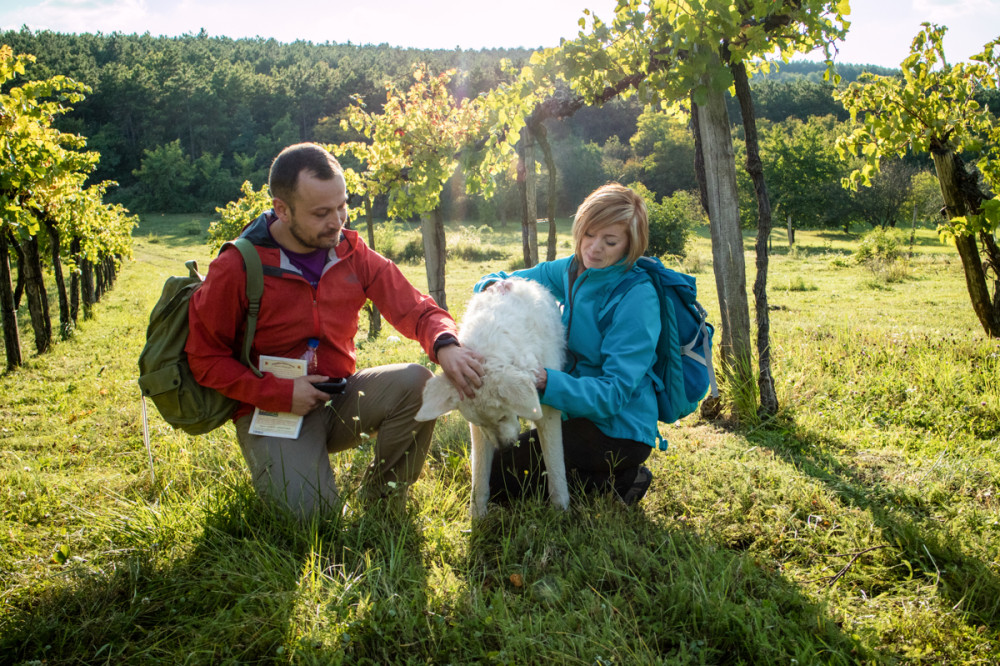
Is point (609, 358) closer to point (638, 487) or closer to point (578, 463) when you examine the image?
point (578, 463)

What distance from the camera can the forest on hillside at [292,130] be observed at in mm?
44406

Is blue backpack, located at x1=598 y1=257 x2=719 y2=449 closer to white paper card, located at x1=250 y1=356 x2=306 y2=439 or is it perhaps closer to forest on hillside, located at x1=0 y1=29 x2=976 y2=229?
white paper card, located at x1=250 y1=356 x2=306 y2=439

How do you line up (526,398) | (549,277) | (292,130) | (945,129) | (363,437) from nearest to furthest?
(526,398), (363,437), (549,277), (945,129), (292,130)

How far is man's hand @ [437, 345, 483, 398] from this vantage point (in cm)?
281

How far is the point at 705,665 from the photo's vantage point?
2082 millimetres

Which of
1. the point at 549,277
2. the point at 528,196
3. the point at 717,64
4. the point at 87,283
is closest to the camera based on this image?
the point at 549,277

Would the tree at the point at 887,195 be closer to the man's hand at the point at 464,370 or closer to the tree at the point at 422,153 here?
the tree at the point at 422,153

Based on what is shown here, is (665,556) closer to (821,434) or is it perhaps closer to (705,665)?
(705,665)

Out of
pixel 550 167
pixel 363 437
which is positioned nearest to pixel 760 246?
pixel 363 437

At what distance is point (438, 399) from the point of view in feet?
9.43

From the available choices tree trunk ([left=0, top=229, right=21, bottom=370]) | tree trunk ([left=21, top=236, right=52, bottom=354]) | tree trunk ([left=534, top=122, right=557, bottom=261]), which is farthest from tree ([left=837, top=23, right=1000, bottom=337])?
tree trunk ([left=21, top=236, right=52, bottom=354])

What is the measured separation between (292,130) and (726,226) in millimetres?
76016

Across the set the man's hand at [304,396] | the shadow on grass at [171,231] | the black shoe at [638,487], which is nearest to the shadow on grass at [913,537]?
the black shoe at [638,487]

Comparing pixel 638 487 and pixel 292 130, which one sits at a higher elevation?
pixel 292 130
